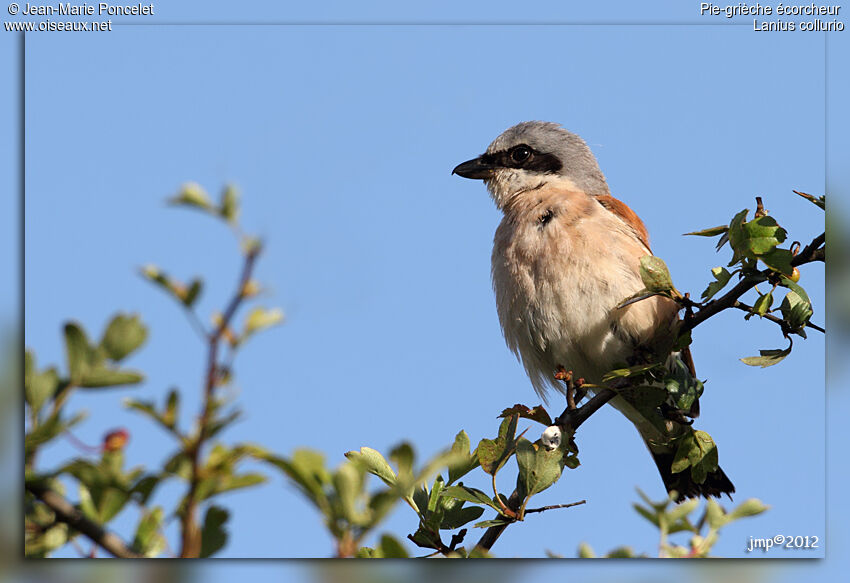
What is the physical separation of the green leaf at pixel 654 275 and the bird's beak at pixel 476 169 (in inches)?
117

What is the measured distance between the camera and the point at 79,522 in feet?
4.43

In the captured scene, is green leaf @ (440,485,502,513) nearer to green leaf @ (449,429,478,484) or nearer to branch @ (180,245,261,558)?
green leaf @ (449,429,478,484)

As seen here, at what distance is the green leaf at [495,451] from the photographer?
8.65 feet

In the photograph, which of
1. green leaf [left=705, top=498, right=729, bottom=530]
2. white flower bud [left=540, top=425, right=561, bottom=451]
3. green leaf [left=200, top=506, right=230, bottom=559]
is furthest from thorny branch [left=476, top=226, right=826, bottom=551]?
green leaf [left=200, top=506, right=230, bottom=559]

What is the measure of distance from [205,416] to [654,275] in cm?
170

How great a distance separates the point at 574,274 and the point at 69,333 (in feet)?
10.4

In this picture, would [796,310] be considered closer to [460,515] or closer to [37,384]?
[460,515]

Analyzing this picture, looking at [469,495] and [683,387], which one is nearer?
[469,495]

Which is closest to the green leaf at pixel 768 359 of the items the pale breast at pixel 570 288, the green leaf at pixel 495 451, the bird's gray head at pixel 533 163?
the green leaf at pixel 495 451

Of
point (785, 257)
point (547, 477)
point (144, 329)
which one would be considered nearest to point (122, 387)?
point (144, 329)

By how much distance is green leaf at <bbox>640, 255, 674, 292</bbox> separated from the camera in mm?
2617

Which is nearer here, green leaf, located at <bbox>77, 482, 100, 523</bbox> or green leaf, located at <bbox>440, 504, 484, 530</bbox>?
green leaf, located at <bbox>77, 482, 100, 523</bbox>

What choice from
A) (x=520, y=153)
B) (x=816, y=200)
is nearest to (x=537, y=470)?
(x=816, y=200)

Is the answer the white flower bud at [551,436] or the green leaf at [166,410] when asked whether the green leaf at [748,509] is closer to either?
the white flower bud at [551,436]
